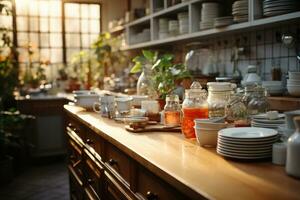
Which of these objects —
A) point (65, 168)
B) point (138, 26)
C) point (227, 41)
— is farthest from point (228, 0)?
point (65, 168)

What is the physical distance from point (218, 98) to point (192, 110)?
5.6 inches

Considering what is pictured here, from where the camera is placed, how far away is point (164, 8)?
3.75 m

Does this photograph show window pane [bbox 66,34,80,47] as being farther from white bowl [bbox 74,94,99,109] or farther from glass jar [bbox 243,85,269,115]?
glass jar [bbox 243,85,269,115]

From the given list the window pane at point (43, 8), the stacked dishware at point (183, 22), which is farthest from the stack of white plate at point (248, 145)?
the window pane at point (43, 8)

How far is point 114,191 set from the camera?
156 centimetres

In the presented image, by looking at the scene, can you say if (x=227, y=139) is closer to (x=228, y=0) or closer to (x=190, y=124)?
(x=190, y=124)

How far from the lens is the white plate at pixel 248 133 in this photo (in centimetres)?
107

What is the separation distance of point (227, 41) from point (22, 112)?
8.99ft

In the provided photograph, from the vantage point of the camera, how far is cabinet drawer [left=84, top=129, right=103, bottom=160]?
180cm

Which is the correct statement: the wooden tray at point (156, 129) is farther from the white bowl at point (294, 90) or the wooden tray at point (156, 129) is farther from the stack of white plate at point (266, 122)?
the white bowl at point (294, 90)

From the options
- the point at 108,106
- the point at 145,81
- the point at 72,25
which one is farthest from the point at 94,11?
the point at 108,106

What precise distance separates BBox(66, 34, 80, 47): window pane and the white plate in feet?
16.3

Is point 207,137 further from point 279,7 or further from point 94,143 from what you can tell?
point 279,7

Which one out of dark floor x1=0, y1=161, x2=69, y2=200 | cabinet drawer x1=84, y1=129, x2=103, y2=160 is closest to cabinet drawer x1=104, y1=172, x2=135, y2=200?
cabinet drawer x1=84, y1=129, x2=103, y2=160
